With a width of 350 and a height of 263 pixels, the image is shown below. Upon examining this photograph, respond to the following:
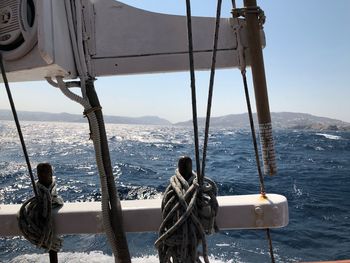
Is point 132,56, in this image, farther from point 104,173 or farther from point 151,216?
point 151,216

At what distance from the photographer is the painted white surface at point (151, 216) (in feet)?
5.23

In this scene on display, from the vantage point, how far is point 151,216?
5.40ft

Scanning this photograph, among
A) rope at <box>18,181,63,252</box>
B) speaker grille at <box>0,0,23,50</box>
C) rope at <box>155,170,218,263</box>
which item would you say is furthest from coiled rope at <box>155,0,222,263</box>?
speaker grille at <box>0,0,23,50</box>

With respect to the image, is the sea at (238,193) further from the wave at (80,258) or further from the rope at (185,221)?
the rope at (185,221)

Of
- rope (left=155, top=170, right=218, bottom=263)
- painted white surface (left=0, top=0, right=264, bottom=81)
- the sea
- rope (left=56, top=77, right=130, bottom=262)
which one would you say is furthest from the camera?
the sea

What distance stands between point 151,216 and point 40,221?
526 mm

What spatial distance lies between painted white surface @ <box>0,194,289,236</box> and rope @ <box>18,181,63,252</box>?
8 cm

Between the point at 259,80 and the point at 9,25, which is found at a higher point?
the point at 9,25

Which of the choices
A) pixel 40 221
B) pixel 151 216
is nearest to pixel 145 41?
pixel 151 216

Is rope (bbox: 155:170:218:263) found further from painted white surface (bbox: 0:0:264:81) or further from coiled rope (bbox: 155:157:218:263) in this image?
painted white surface (bbox: 0:0:264:81)

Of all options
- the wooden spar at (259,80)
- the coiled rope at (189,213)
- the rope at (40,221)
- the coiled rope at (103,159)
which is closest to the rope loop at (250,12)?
the wooden spar at (259,80)

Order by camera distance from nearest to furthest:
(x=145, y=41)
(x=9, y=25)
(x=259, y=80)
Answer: (x=9, y=25)
(x=259, y=80)
(x=145, y=41)

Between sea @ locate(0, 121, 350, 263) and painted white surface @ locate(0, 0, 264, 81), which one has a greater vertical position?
painted white surface @ locate(0, 0, 264, 81)

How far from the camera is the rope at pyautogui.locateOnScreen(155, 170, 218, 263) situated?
4.19 ft
